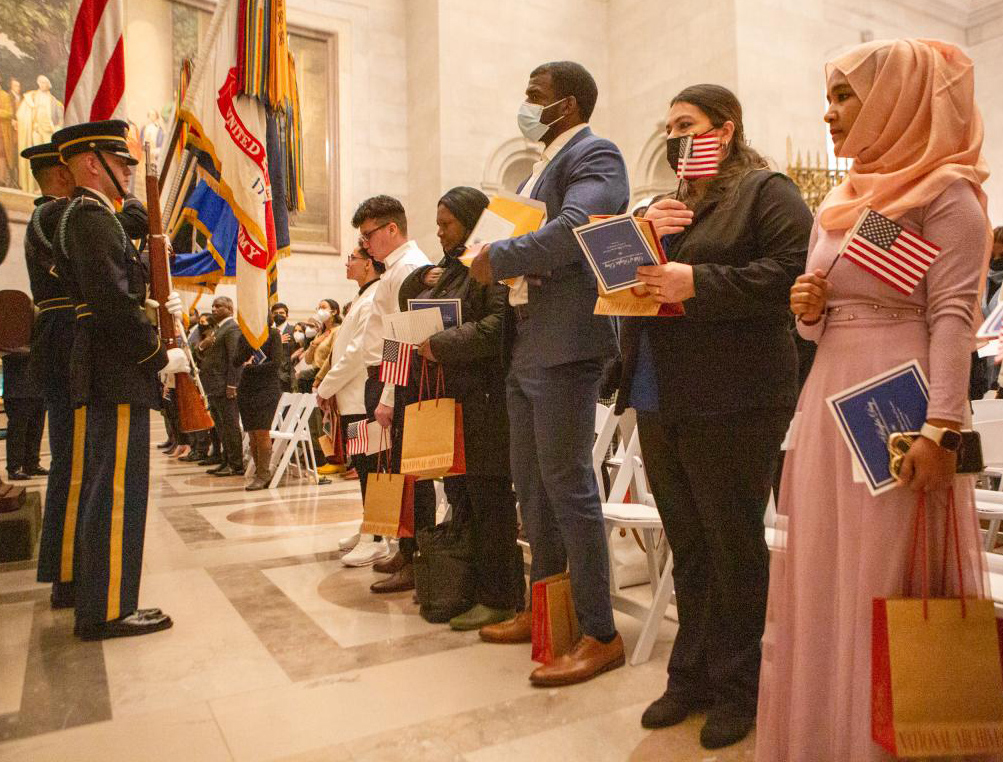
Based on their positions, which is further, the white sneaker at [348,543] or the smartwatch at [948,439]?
the white sneaker at [348,543]

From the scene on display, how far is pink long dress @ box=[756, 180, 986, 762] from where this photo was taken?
1.53m

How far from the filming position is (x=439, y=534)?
11.3 ft

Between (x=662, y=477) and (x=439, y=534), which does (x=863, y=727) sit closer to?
(x=662, y=477)

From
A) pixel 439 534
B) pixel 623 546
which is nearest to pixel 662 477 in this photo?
pixel 439 534

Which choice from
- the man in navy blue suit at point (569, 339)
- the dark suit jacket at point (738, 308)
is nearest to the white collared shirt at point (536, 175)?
the man in navy blue suit at point (569, 339)

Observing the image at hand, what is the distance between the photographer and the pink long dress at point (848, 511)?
153 centimetres

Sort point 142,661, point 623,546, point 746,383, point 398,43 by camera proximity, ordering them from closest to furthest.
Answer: point 746,383, point 142,661, point 623,546, point 398,43

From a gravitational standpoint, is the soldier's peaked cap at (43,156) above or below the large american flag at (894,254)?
above

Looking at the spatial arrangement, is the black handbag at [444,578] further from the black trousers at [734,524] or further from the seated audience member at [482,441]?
the black trousers at [734,524]

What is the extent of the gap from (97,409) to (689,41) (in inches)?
490

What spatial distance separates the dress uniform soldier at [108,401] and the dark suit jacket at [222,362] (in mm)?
4726

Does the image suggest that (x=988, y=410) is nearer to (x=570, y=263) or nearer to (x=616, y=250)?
(x=570, y=263)

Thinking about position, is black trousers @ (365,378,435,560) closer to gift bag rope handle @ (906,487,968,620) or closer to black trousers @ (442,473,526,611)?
black trousers @ (442,473,526,611)

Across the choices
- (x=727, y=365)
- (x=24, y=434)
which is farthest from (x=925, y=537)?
(x=24, y=434)
